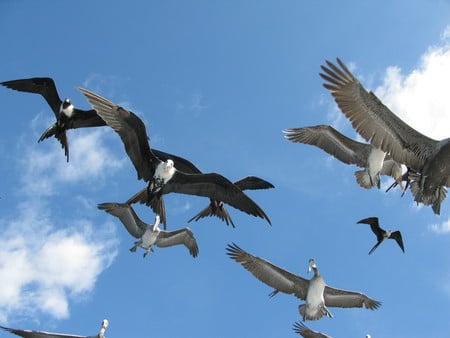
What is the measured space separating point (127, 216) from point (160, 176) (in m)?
4.59

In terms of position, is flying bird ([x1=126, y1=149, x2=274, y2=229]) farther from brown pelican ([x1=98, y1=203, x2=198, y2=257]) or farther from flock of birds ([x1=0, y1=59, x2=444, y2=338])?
brown pelican ([x1=98, y1=203, x2=198, y2=257])

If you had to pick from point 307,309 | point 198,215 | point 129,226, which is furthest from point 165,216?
point 307,309

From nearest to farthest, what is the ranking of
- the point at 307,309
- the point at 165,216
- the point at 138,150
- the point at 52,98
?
the point at 138,150, the point at 165,216, the point at 307,309, the point at 52,98

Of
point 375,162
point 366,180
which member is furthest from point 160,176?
point 375,162

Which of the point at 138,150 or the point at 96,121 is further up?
the point at 96,121

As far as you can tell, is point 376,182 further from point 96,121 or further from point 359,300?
point 96,121

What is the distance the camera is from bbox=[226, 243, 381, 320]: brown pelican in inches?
674

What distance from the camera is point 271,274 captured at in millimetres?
17562

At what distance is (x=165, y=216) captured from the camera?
16.1 metres

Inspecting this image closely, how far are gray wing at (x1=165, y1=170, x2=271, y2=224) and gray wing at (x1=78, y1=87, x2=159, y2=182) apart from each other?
661 mm

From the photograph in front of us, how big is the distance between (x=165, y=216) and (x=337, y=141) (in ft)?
19.8

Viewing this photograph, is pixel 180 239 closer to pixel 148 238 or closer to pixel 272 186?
pixel 148 238

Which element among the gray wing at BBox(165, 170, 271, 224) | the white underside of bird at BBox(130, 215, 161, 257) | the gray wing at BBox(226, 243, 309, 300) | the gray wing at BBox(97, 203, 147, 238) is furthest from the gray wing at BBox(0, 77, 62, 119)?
the gray wing at BBox(226, 243, 309, 300)

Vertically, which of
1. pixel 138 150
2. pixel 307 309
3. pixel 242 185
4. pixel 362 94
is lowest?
pixel 307 309
